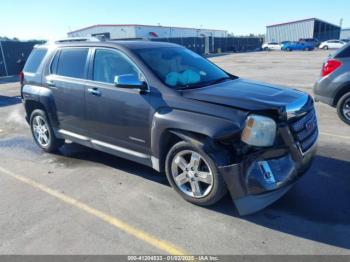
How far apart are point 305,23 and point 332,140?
6795 centimetres

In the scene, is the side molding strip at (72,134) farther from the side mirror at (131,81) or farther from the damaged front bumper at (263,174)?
the damaged front bumper at (263,174)

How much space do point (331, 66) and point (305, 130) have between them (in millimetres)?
4165

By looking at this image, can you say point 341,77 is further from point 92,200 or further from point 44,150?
point 44,150

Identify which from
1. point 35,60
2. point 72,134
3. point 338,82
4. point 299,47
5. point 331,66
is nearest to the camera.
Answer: point 72,134

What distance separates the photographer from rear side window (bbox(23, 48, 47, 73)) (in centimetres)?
567

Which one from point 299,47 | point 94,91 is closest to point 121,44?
point 94,91

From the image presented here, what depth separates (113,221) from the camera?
362cm

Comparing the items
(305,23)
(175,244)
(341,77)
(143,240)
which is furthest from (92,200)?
(305,23)

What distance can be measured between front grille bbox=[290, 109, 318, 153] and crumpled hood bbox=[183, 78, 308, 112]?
0.65ft

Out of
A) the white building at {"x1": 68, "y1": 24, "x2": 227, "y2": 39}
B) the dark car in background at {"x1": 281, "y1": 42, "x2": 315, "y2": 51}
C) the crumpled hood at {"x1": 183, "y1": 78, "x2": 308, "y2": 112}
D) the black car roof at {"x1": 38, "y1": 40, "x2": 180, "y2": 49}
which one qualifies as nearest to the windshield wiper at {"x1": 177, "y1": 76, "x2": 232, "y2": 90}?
the crumpled hood at {"x1": 183, "y1": 78, "x2": 308, "y2": 112}

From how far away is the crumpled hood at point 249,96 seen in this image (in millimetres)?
3375

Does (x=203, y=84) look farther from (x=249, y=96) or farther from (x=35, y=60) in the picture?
(x=35, y=60)

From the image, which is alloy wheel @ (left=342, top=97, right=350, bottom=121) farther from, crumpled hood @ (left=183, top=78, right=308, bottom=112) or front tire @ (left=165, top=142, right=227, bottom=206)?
front tire @ (left=165, top=142, right=227, bottom=206)

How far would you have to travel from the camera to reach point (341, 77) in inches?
270
